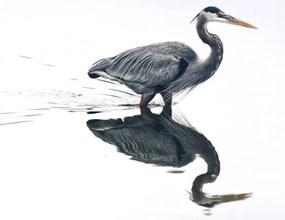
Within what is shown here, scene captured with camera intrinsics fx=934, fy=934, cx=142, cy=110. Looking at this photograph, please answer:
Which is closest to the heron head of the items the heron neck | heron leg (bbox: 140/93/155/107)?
the heron neck

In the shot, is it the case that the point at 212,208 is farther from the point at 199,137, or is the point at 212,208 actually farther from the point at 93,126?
the point at 93,126

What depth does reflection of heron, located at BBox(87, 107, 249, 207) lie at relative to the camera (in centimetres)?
948

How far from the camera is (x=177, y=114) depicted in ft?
42.1

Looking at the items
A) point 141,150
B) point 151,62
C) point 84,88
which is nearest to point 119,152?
point 141,150

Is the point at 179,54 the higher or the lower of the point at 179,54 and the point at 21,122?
the higher

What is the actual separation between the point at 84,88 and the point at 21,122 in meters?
2.68

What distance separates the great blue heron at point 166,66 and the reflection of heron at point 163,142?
0.54 m

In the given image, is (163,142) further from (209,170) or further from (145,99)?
(145,99)

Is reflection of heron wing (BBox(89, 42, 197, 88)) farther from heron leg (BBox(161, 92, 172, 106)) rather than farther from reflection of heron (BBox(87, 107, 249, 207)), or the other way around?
reflection of heron (BBox(87, 107, 249, 207))

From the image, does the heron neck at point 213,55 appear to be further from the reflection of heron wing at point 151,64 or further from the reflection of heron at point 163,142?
the reflection of heron at point 163,142

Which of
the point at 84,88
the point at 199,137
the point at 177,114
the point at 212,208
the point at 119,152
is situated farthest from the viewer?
the point at 84,88

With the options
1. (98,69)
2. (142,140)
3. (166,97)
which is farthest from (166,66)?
(142,140)

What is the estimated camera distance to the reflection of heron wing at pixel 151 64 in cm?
1288

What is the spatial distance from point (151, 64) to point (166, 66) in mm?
256
